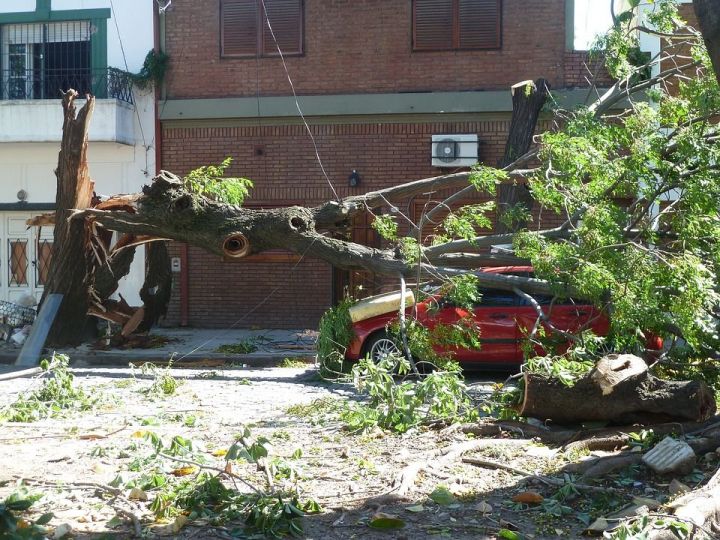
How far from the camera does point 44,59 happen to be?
808 inches

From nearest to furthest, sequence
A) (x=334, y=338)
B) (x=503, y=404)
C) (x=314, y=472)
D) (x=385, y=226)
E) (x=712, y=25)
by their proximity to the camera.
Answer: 1. (x=712, y=25)
2. (x=314, y=472)
3. (x=503, y=404)
4. (x=385, y=226)
5. (x=334, y=338)

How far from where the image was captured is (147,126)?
1992 cm

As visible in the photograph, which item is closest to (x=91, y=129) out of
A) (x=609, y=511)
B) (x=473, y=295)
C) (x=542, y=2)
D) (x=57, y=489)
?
(x=542, y=2)

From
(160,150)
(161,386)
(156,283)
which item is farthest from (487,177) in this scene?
(160,150)

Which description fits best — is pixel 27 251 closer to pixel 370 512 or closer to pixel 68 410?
pixel 68 410

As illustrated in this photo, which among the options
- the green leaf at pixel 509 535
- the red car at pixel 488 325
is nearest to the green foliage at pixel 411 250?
the red car at pixel 488 325

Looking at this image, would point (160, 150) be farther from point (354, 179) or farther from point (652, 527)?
point (652, 527)

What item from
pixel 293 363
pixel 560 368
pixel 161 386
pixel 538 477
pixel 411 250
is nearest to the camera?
pixel 538 477

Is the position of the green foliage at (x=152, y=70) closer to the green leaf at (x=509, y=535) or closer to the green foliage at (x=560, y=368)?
the green foliage at (x=560, y=368)

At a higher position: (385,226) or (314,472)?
(385,226)

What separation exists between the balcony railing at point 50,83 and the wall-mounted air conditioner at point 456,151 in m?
6.59

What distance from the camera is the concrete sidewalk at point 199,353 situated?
15.3 metres

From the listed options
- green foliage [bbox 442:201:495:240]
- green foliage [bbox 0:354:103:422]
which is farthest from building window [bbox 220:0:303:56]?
green foliage [bbox 0:354:103:422]

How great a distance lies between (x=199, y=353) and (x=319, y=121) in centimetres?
569
